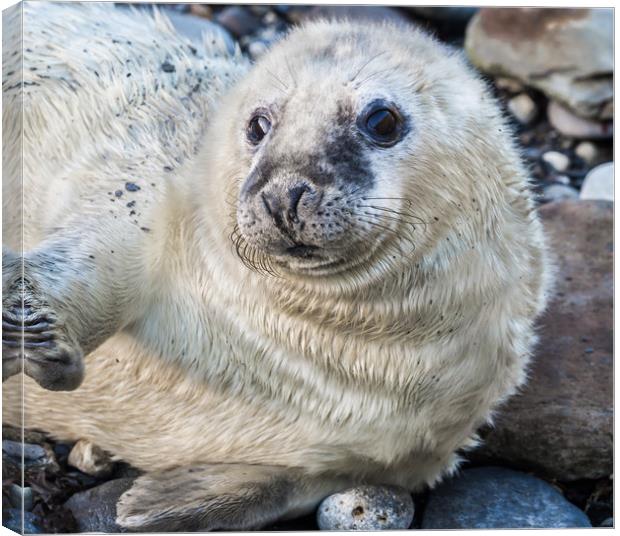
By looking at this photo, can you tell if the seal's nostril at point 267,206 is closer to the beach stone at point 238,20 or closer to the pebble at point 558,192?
the beach stone at point 238,20

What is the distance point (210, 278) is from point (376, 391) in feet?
1.86

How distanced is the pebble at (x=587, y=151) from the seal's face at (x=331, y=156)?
1.37 metres

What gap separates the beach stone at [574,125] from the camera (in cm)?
401

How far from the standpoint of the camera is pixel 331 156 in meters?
2.66

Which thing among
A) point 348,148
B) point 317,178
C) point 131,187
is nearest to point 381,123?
point 348,148

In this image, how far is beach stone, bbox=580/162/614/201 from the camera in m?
4.20

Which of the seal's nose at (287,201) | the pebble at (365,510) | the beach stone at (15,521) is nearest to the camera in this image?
the seal's nose at (287,201)

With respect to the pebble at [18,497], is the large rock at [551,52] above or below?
above

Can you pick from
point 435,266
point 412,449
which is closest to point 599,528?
point 412,449

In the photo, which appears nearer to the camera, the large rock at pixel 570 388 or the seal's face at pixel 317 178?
the seal's face at pixel 317 178

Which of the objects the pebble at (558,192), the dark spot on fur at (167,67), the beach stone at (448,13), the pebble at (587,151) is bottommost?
the pebble at (558,192)

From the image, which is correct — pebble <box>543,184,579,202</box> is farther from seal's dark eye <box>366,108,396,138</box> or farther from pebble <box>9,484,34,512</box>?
pebble <box>9,484,34,512</box>

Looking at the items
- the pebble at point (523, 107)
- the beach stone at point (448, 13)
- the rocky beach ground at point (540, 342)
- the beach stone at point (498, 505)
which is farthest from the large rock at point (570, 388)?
the beach stone at point (448, 13)

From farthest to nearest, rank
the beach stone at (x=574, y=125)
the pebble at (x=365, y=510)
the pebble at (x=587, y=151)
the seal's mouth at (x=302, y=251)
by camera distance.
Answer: the pebble at (x=587, y=151), the beach stone at (x=574, y=125), the pebble at (x=365, y=510), the seal's mouth at (x=302, y=251)
